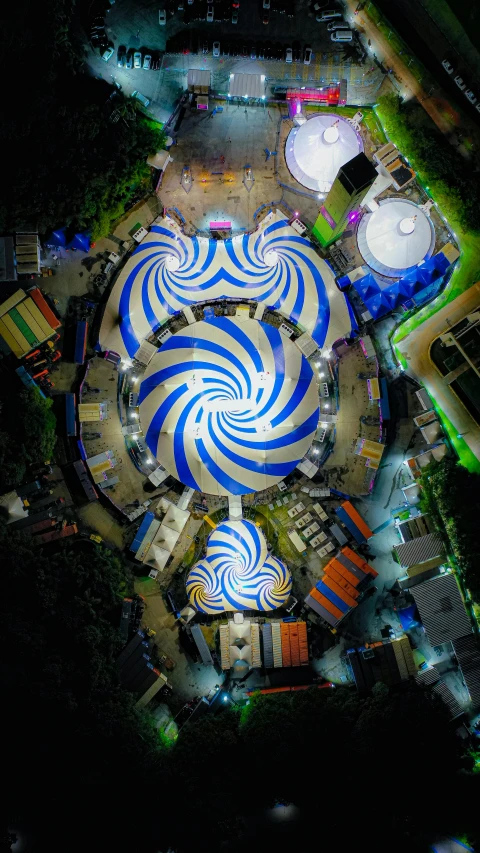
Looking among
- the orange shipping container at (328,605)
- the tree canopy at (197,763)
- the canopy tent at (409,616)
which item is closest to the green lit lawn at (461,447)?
the canopy tent at (409,616)

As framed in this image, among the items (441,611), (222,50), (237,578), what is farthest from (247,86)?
(441,611)

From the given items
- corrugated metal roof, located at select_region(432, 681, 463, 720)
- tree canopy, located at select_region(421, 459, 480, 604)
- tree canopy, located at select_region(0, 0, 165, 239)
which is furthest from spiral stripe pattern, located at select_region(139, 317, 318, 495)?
corrugated metal roof, located at select_region(432, 681, 463, 720)

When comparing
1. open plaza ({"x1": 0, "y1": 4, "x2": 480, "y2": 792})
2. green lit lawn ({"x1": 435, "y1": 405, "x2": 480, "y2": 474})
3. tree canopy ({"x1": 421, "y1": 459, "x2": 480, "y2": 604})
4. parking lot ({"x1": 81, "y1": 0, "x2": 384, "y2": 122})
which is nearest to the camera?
tree canopy ({"x1": 421, "y1": 459, "x2": 480, "y2": 604})

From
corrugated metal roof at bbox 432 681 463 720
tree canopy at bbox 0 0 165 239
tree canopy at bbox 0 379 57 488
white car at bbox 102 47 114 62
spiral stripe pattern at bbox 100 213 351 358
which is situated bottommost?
corrugated metal roof at bbox 432 681 463 720

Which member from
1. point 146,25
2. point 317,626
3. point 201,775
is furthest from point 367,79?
point 201,775

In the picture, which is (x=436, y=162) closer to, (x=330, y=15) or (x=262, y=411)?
(x=330, y=15)

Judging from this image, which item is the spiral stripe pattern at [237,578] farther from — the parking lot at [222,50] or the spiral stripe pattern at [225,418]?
the parking lot at [222,50]

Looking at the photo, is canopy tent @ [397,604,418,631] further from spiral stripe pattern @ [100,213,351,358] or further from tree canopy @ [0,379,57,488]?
tree canopy @ [0,379,57,488]
